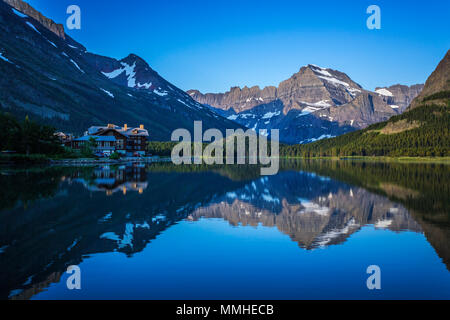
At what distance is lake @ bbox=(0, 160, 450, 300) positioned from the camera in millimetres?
11070

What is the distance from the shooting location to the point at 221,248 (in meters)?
16.1

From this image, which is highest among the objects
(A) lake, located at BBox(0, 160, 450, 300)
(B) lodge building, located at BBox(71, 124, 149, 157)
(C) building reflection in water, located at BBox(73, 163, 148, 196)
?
(B) lodge building, located at BBox(71, 124, 149, 157)

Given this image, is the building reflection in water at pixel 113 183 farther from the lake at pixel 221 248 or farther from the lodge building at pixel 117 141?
the lodge building at pixel 117 141

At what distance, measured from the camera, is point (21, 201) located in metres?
27.0

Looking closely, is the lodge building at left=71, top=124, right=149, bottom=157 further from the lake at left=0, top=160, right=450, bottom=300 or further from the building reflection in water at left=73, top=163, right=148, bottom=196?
the lake at left=0, top=160, right=450, bottom=300

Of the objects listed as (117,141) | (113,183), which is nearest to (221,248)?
(113,183)

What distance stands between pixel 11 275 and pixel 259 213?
16.5m

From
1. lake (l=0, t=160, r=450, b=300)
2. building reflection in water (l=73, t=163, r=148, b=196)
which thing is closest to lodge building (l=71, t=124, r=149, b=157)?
building reflection in water (l=73, t=163, r=148, b=196)

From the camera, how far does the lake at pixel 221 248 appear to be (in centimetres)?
1107

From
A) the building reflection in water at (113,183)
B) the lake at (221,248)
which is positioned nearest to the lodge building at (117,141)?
the building reflection in water at (113,183)

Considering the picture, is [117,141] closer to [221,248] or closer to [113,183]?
[113,183]
